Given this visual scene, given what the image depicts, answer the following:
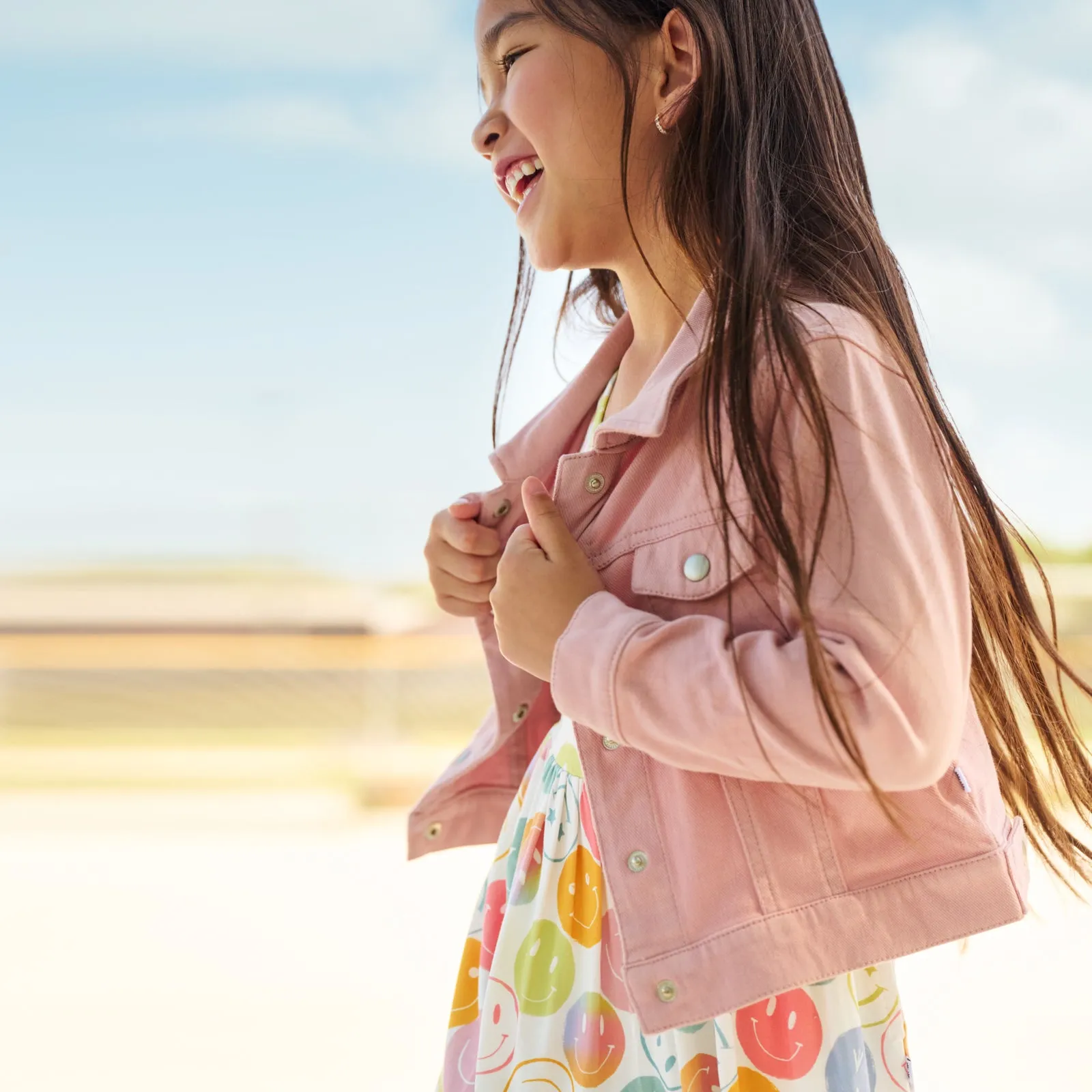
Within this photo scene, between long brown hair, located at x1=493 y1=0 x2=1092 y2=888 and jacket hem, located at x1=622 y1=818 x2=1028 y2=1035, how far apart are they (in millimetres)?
175

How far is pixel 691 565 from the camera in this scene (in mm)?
604

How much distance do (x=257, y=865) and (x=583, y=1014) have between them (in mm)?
2198

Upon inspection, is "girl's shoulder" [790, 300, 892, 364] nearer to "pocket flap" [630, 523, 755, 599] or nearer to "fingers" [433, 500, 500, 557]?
"pocket flap" [630, 523, 755, 599]

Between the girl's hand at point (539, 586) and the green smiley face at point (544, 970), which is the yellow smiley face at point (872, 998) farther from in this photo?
the girl's hand at point (539, 586)

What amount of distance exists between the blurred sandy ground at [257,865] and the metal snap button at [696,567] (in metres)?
1.35

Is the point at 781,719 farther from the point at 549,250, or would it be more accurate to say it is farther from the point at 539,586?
the point at 549,250

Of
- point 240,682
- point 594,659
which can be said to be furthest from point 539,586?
point 240,682

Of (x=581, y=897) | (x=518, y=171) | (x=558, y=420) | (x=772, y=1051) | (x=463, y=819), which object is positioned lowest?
(x=772, y=1051)

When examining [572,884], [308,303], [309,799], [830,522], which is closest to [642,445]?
[830,522]

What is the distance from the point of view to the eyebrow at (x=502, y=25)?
2.42 feet

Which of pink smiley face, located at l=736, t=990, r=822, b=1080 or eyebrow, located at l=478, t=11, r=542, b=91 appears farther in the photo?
eyebrow, located at l=478, t=11, r=542, b=91

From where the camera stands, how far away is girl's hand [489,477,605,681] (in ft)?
2.06

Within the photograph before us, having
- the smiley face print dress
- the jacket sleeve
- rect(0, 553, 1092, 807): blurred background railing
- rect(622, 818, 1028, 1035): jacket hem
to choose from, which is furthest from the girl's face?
rect(0, 553, 1092, 807): blurred background railing

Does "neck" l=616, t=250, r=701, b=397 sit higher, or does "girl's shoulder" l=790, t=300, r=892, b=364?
"neck" l=616, t=250, r=701, b=397
